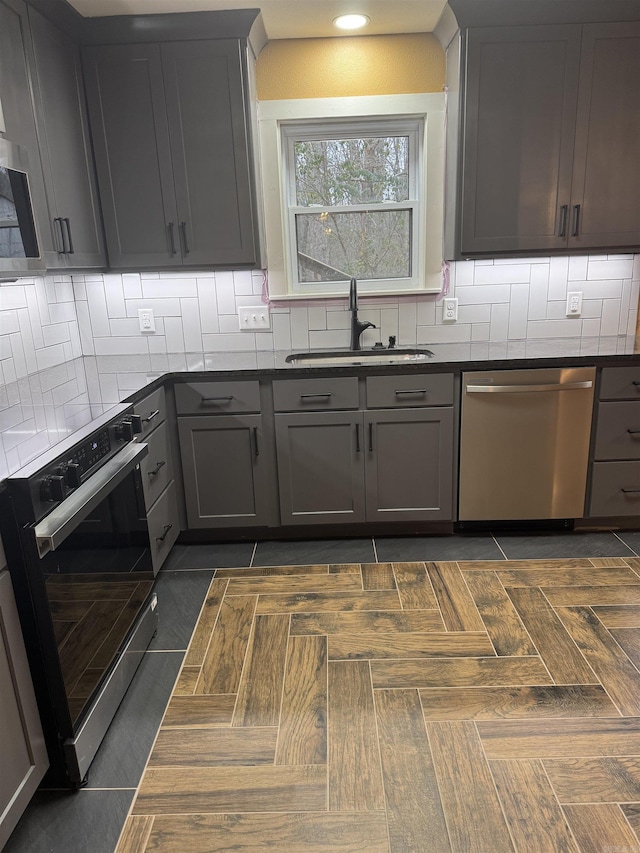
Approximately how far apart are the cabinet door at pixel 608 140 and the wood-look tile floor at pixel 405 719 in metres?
1.62

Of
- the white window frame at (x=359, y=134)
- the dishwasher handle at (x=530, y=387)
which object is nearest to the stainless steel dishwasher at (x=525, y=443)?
the dishwasher handle at (x=530, y=387)

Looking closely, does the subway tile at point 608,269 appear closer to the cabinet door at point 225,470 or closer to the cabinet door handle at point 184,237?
the cabinet door at point 225,470

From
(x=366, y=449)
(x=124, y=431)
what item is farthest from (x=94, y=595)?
(x=366, y=449)

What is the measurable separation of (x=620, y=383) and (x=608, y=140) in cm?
114

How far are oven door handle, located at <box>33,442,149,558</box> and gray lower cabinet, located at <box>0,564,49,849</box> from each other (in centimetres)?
13

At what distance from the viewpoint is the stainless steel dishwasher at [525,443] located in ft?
8.95

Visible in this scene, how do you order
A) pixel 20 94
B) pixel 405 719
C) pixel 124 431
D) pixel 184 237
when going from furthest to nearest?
pixel 184 237
pixel 20 94
pixel 124 431
pixel 405 719

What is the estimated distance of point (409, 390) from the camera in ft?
9.02

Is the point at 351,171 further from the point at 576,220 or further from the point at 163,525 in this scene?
the point at 163,525

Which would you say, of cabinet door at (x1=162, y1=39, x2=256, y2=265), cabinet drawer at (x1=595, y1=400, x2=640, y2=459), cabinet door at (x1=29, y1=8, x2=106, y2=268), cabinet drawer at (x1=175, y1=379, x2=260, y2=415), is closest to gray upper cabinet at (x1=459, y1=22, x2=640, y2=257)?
cabinet drawer at (x1=595, y1=400, x2=640, y2=459)

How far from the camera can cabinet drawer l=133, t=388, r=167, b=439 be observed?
2.38m

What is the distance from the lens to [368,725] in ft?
5.89

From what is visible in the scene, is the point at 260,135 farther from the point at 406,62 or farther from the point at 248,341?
the point at 248,341

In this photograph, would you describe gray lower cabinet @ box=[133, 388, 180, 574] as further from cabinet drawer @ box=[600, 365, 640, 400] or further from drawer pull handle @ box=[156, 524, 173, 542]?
cabinet drawer @ box=[600, 365, 640, 400]
